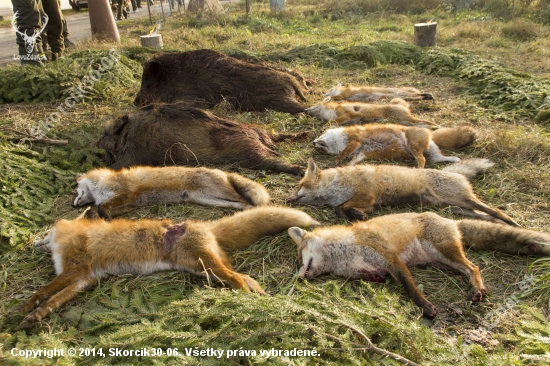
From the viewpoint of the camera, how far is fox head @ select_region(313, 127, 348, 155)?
18.6ft

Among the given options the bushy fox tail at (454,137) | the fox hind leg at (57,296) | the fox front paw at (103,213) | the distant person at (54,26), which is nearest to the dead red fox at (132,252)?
the fox hind leg at (57,296)

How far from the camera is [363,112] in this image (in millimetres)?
6695

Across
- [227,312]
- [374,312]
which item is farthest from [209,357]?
[374,312]

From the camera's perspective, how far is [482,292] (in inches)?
123

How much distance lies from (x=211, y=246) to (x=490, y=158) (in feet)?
12.8

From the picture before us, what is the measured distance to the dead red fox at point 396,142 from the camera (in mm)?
5340

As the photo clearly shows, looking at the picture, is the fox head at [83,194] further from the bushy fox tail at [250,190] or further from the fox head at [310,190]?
the fox head at [310,190]

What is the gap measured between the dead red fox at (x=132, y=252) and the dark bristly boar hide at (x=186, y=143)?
1760 millimetres

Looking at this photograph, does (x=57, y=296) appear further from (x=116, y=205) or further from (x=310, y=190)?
(x=310, y=190)

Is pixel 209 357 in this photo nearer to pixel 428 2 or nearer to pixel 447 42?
pixel 447 42

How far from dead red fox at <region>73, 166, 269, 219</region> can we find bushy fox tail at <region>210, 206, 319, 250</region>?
0.62m

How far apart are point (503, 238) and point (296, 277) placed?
1864 mm

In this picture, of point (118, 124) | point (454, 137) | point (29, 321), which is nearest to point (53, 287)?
point (29, 321)

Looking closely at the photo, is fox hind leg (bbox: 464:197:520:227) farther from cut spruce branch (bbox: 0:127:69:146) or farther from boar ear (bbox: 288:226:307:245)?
cut spruce branch (bbox: 0:127:69:146)
